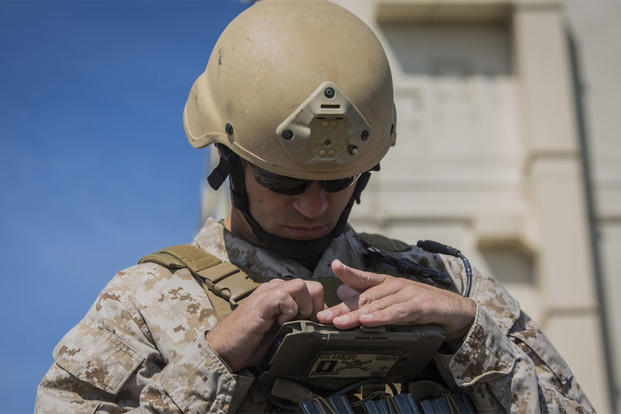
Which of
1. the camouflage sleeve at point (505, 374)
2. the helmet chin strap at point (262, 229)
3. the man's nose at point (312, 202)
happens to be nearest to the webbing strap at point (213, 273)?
the helmet chin strap at point (262, 229)

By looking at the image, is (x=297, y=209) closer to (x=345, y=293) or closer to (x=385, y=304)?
(x=345, y=293)

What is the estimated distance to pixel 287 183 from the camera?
247 cm

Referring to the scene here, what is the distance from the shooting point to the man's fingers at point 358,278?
217cm

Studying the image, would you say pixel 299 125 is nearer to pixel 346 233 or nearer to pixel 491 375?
pixel 346 233

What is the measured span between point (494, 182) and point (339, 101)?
22.5 feet

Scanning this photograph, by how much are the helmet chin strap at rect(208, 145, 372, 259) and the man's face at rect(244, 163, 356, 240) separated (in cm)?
2

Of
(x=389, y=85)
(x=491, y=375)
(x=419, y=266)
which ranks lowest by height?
(x=491, y=375)

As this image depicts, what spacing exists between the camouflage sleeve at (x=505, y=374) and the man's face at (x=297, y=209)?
0.53 m

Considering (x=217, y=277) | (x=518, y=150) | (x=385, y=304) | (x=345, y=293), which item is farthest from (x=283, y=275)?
(x=518, y=150)

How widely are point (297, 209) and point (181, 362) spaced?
60 cm

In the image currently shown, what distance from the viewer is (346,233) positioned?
9.23ft

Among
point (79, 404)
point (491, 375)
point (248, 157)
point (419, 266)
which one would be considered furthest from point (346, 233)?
point (79, 404)

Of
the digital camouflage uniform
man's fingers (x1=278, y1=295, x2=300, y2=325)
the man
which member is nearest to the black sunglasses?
the man

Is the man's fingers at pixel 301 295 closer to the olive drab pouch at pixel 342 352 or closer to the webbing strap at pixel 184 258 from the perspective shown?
the olive drab pouch at pixel 342 352
